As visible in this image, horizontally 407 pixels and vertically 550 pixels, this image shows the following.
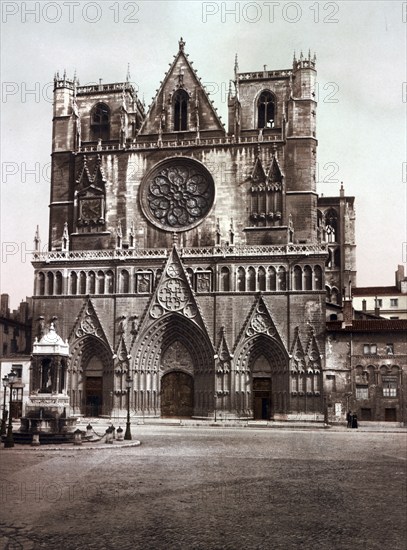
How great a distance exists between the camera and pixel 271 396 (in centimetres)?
5572

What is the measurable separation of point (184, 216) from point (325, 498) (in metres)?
44.5

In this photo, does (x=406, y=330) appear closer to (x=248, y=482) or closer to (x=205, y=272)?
(x=205, y=272)

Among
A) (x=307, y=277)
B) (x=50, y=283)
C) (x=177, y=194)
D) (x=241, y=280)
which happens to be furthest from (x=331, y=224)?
(x=50, y=283)

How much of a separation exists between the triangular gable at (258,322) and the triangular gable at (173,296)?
3.85 m

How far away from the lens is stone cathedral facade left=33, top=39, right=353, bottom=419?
55656 mm

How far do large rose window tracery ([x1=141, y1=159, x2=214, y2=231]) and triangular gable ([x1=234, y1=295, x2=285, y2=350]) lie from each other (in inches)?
375

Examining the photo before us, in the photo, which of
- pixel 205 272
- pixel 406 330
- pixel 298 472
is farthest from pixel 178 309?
pixel 298 472

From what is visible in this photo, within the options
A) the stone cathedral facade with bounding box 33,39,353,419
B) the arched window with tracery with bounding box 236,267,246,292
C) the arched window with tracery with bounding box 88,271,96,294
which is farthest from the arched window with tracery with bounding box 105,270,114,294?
the arched window with tracery with bounding box 236,267,246,292

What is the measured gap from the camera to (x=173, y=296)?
57.2 metres

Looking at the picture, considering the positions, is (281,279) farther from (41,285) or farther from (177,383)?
(41,285)

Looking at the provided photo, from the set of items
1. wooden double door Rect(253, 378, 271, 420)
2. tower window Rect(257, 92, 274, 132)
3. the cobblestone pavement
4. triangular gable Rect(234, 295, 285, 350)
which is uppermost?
tower window Rect(257, 92, 274, 132)

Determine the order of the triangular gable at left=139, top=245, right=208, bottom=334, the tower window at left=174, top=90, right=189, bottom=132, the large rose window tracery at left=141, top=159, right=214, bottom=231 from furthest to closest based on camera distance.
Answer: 1. the tower window at left=174, top=90, right=189, bottom=132
2. the large rose window tracery at left=141, top=159, right=214, bottom=231
3. the triangular gable at left=139, top=245, right=208, bottom=334

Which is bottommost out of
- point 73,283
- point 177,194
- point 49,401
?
point 49,401

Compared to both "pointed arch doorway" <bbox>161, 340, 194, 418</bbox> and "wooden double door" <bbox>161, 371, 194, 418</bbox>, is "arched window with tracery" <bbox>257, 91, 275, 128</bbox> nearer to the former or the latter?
"pointed arch doorway" <bbox>161, 340, 194, 418</bbox>
